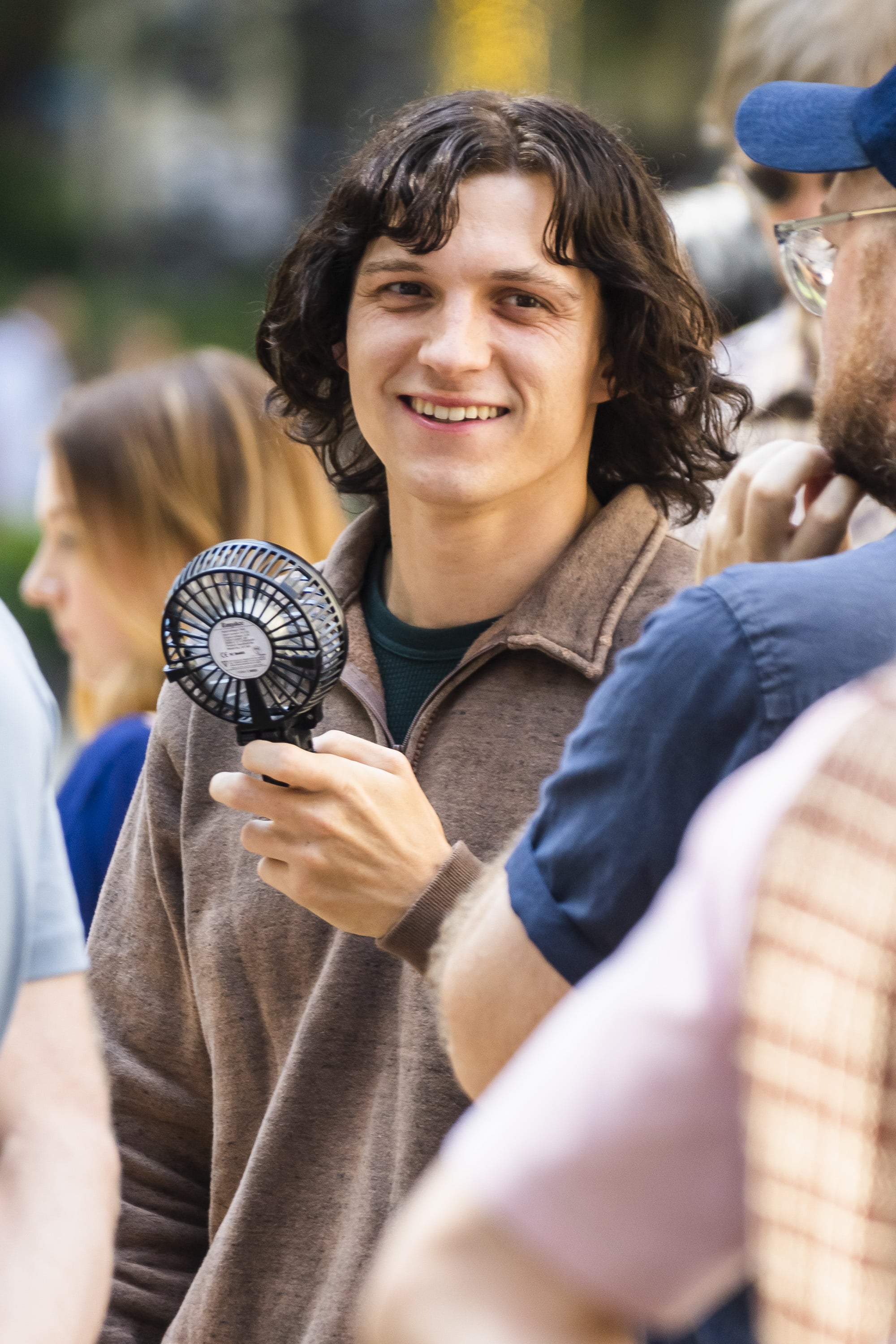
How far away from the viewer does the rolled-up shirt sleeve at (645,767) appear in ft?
4.45

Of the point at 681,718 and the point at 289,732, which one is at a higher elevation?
the point at 681,718

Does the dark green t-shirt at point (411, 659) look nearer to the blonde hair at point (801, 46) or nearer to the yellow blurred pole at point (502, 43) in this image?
the blonde hair at point (801, 46)

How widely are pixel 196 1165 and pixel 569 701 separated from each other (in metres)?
0.96

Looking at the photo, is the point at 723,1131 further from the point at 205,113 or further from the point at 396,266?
the point at 205,113

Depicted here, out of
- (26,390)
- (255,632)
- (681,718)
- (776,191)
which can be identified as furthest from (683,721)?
(26,390)

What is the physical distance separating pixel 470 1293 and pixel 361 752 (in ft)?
3.96

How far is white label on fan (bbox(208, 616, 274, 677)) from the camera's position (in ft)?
6.19

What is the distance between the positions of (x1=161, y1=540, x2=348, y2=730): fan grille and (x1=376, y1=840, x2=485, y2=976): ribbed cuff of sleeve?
0.86 feet

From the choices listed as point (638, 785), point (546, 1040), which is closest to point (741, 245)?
point (638, 785)

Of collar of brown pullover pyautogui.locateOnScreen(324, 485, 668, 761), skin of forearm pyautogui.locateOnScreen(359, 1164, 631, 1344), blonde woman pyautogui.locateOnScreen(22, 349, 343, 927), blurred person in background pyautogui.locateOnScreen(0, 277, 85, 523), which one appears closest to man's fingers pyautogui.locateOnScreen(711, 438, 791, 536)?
collar of brown pullover pyautogui.locateOnScreen(324, 485, 668, 761)

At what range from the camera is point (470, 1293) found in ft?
2.72

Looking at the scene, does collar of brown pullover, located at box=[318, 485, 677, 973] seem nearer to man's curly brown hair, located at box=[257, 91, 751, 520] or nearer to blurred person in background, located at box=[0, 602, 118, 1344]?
man's curly brown hair, located at box=[257, 91, 751, 520]

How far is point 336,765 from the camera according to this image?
1948 mm

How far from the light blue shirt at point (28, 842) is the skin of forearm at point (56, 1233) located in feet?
0.40
